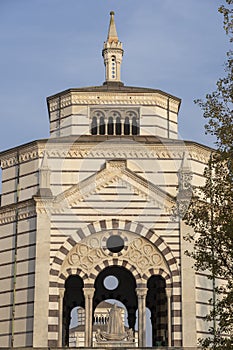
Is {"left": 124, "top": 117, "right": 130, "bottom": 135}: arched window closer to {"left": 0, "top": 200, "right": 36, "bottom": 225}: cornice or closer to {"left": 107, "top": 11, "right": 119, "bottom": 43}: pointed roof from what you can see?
{"left": 107, "top": 11, "right": 119, "bottom": 43}: pointed roof

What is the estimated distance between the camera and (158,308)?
95.7 ft

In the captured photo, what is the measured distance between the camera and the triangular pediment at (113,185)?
26.9m

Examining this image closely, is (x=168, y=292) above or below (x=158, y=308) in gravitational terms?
above

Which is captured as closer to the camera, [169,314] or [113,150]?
[169,314]

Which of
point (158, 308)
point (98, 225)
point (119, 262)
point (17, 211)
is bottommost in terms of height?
point (158, 308)

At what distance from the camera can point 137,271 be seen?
86.1ft

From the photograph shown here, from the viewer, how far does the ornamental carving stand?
2625 centimetres

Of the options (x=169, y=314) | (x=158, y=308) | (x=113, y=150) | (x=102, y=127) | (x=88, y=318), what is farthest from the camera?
(x=102, y=127)

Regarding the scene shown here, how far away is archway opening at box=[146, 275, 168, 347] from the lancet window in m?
5.76

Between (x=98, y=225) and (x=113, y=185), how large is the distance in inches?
62.1

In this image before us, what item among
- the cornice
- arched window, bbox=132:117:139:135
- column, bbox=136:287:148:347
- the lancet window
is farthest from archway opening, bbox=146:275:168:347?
the lancet window

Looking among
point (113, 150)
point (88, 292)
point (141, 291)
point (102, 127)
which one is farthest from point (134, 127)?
point (88, 292)

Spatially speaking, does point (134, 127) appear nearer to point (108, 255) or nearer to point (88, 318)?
point (108, 255)

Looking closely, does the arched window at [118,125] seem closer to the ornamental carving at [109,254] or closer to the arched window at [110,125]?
the arched window at [110,125]
